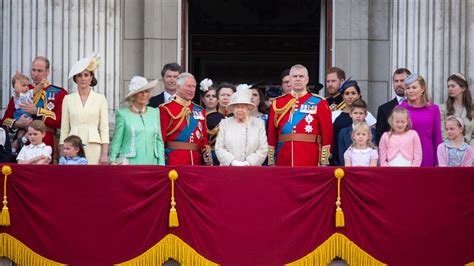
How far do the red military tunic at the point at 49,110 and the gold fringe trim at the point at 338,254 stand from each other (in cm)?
359

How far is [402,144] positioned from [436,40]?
3094 mm

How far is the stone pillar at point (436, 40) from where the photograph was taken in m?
17.8

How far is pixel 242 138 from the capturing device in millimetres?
15523

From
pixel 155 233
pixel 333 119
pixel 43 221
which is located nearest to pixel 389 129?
pixel 333 119

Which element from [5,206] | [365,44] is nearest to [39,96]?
[5,206]

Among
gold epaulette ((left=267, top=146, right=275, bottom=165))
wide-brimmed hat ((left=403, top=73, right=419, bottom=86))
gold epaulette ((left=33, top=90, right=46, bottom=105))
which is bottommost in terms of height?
gold epaulette ((left=267, top=146, right=275, bottom=165))

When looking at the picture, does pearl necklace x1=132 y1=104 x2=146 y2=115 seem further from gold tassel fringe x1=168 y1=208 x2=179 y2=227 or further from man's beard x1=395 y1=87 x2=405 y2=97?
man's beard x1=395 y1=87 x2=405 y2=97

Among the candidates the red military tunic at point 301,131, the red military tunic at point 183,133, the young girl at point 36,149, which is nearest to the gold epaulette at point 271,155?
the red military tunic at point 301,131

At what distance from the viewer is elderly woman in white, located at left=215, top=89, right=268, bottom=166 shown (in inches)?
611

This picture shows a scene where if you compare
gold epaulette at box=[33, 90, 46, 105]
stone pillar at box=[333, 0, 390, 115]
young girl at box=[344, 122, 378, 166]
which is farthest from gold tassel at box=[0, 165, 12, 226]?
stone pillar at box=[333, 0, 390, 115]

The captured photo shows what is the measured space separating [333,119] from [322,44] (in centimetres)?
274

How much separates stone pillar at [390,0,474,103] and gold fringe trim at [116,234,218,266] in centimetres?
474

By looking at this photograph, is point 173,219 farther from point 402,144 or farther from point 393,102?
point 393,102

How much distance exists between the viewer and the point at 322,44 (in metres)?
19.0
